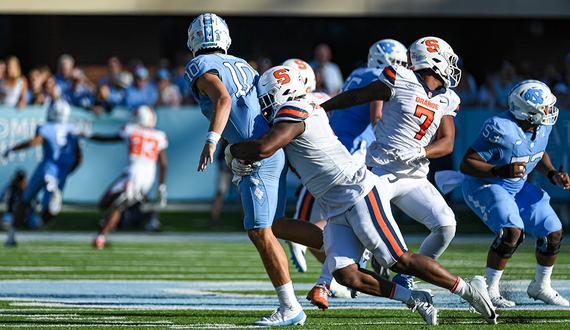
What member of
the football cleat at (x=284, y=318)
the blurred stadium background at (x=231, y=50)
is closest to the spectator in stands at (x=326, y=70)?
the blurred stadium background at (x=231, y=50)

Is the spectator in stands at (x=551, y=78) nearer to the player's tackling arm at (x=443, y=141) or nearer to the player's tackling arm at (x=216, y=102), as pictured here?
the player's tackling arm at (x=443, y=141)

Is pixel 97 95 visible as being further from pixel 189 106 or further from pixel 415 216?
pixel 415 216

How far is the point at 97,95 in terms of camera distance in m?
13.4

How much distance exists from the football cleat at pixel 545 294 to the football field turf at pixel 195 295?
6 cm

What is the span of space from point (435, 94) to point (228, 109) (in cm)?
135

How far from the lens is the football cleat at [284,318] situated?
14.5ft

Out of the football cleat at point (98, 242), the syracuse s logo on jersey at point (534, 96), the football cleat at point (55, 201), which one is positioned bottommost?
the football cleat at point (98, 242)

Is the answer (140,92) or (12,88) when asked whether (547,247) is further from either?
(12,88)

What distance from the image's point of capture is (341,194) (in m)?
4.25

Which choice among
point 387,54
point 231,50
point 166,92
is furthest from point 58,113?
point 231,50

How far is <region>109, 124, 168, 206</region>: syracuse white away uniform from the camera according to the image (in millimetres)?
10062

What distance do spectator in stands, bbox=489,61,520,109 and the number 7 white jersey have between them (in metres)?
8.10

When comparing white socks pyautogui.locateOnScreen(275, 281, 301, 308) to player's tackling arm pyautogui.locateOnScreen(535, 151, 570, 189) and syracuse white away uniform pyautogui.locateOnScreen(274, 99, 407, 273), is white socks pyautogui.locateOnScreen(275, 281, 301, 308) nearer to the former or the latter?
syracuse white away uniform pyautogui.locateOnScreen(274, 99, 407, 273)

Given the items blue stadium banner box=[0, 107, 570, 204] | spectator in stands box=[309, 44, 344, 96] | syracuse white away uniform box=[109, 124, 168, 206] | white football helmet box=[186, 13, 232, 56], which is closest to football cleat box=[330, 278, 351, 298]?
white football helmet box=[186, 13, 232, 56]
